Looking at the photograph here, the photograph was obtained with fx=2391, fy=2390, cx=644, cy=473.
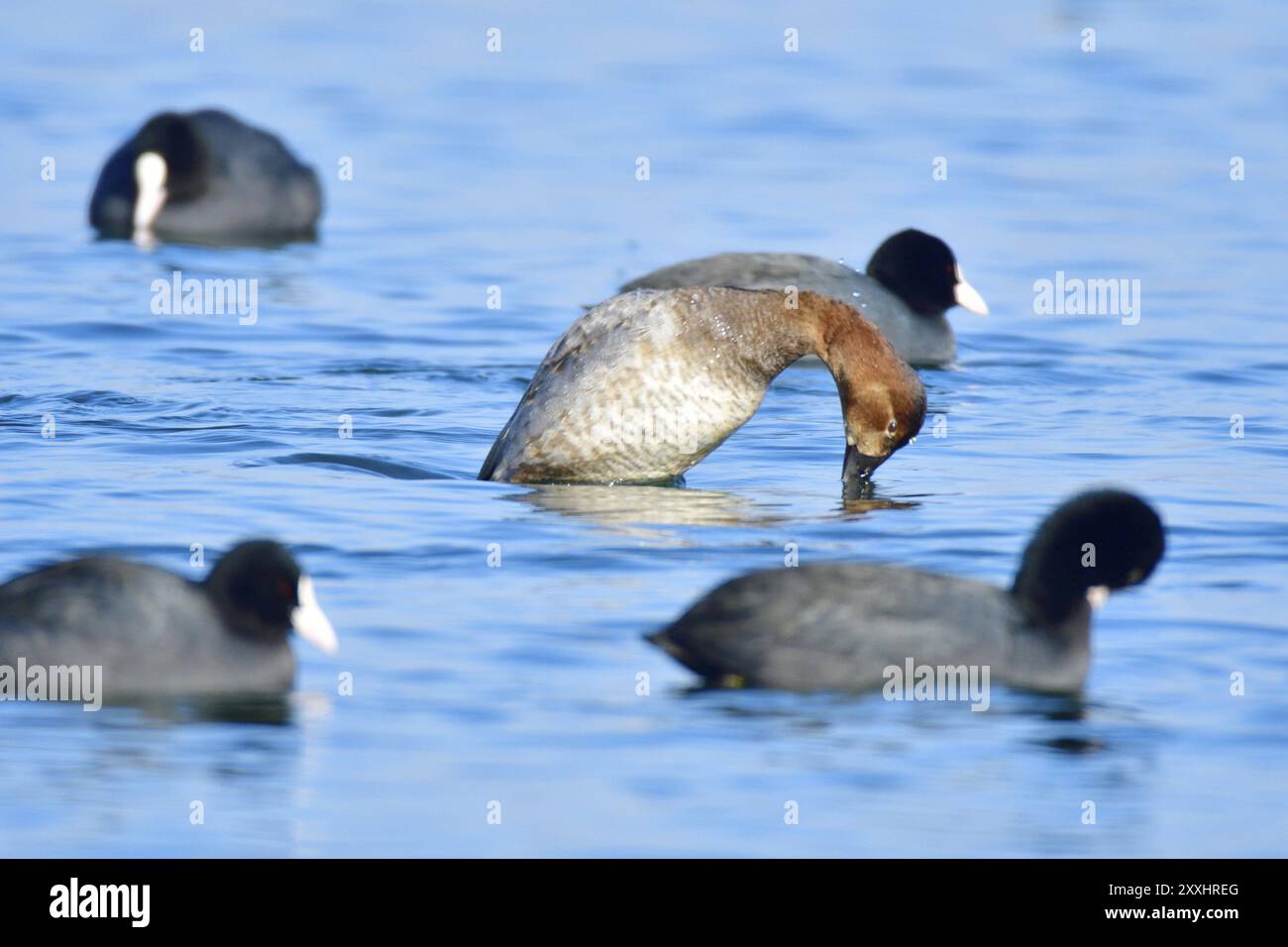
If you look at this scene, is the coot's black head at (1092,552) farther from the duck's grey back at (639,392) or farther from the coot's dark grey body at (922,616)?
the duck's grey back at (639,392)

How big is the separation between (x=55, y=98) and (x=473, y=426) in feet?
50.9

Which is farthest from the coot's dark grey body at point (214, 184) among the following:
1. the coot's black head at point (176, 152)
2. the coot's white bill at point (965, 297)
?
the coot's white bill at point (965, 297)

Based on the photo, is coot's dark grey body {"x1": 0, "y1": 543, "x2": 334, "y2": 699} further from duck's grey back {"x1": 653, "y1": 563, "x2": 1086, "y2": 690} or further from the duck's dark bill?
the duck's dark bill

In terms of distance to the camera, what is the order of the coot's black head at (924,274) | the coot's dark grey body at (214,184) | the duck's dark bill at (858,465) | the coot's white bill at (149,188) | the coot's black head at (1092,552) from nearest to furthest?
the coot's black head at (1092,552), the duck's dark bill at (858,465), the coot's black head at (924,274), the coot's white bill at (149,188), the coot's dark grey body at (214,184)

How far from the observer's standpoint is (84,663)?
28.2ft

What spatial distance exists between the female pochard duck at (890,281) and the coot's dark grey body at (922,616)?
6.95m

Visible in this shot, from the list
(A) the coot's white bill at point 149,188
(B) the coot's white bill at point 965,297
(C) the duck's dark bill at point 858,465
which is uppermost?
(A) the coot's white bill at point 149,188

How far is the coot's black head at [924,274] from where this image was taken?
1747cm

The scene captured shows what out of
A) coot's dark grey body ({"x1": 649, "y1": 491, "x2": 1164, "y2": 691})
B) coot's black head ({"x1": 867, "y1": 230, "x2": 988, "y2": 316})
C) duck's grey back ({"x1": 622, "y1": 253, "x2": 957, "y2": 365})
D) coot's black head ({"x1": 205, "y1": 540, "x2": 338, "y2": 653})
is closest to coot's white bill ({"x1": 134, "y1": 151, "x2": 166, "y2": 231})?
duck's grey back ({"x1": 622, "y1": 253, "x2": 957, "y2": 365})

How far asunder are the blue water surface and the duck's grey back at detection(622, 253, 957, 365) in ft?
1.52

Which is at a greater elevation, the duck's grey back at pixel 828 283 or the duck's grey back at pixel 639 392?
the duck's grey back at pixel 828 283

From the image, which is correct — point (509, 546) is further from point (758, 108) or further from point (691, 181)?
point (758, 108)

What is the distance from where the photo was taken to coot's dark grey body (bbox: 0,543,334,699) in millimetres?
8562

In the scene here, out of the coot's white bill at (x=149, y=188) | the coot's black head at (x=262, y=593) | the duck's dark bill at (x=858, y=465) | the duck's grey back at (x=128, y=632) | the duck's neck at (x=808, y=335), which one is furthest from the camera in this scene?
the coot's white bill at (x=149, y=188)
